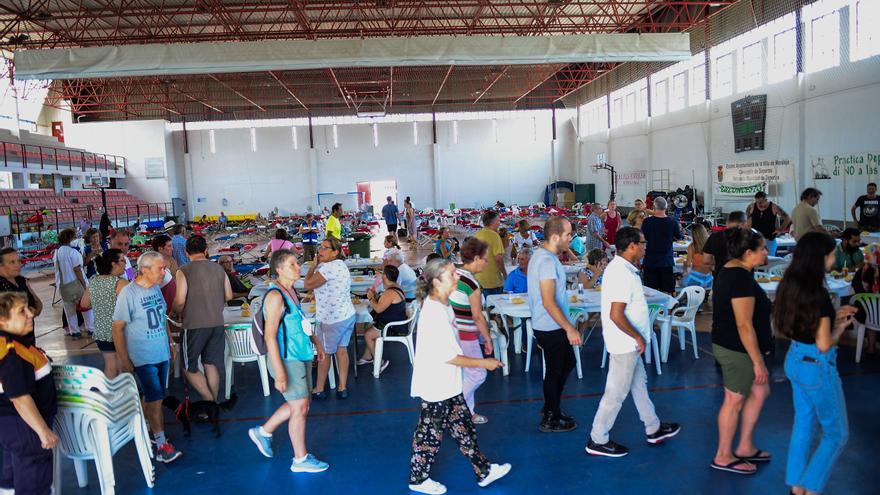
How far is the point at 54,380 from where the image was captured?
9.81ft

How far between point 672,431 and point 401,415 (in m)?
1.82

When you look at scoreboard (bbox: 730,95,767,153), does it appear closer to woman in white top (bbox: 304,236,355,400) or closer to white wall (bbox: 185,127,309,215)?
woman in white top (bbox: 304,236,355,400)

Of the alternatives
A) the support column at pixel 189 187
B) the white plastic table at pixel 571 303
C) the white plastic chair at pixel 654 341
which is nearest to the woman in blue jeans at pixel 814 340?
the white plastic chair at pixel 654 341

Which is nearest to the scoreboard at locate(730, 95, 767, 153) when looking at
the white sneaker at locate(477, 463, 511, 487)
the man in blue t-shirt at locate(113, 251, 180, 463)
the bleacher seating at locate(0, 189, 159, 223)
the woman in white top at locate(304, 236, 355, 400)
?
the woman in white top at locate(304, 236, 355, 400)

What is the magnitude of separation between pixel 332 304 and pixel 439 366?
1852 millimetres

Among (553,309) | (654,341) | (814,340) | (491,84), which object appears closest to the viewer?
(814,340)

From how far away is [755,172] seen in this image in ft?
51.1

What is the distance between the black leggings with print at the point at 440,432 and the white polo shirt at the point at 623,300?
92 centimetres

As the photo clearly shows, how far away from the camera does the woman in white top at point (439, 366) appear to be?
2.92 m

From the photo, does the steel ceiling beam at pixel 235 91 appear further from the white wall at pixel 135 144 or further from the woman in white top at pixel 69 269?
the woman in white top at pixel 69 269

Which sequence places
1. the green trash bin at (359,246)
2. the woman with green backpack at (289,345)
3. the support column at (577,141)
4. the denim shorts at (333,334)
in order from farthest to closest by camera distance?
the support column at (577,141) → the green trash bin at (359,246) → the denim shorts at (333,334) → the woman with green backpack at (289,345)

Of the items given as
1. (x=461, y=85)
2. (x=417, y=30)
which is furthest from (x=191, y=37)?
(x=461, y=85)

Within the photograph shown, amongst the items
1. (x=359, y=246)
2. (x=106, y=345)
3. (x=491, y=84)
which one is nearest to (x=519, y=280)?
(x=106, y=345)

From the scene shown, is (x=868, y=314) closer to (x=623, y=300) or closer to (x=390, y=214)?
(x=623, y=300)
